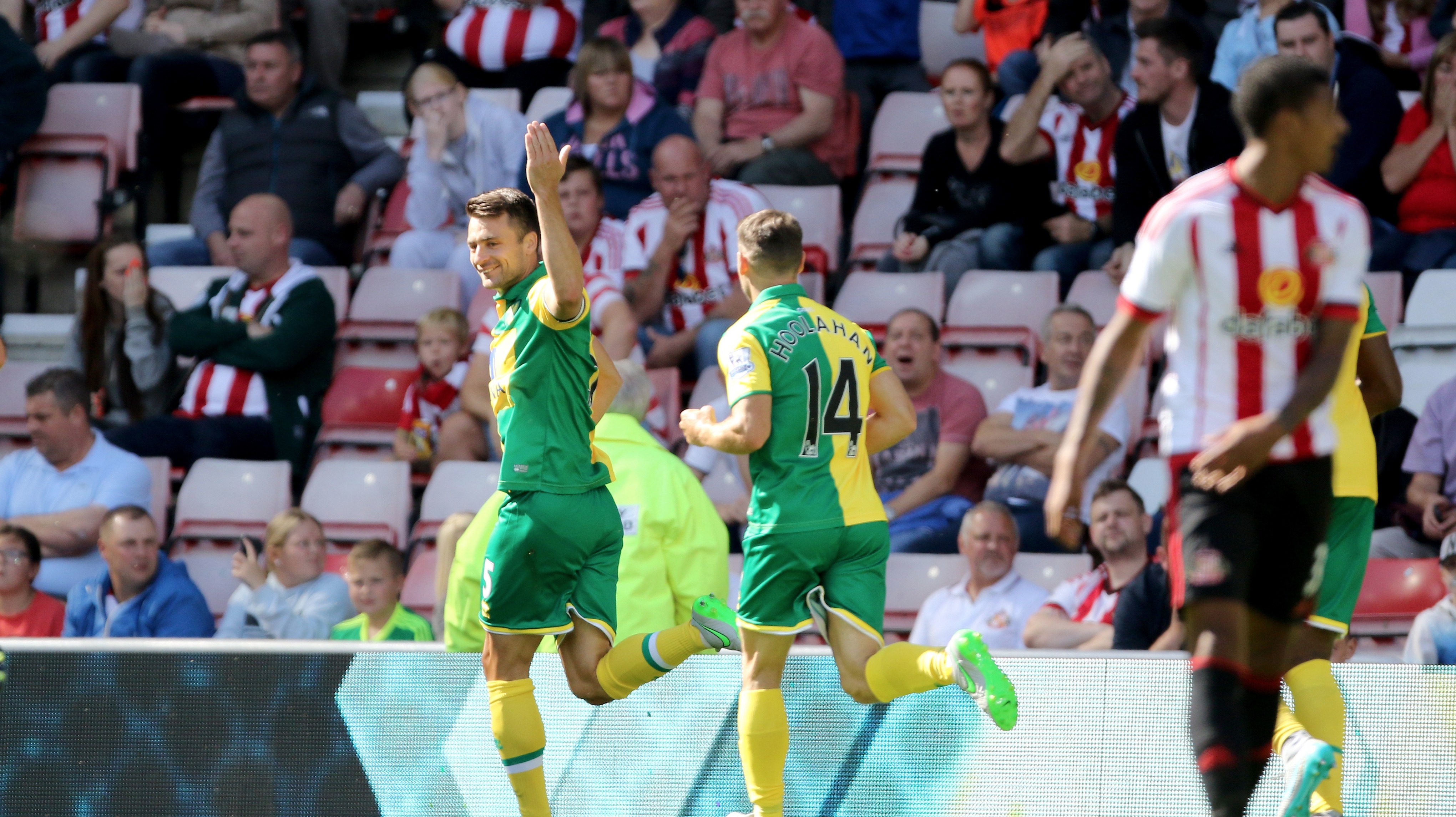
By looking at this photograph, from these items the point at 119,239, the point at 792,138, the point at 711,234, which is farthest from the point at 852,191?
the point at 119,239

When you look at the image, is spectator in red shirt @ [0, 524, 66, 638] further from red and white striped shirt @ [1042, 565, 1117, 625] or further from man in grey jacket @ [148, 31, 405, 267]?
red and white striped shirt @ [1042, 565, 1117, 625]

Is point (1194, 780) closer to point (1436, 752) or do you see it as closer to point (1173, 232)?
point (1436, 752)

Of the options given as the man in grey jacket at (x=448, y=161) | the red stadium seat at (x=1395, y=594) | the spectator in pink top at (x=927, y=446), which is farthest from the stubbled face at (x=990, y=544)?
the man in grey jacket at (x=448, y=161)

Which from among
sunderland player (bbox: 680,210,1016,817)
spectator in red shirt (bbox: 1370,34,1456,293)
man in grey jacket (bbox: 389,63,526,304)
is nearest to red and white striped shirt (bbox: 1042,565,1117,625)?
sunderland player (bbox: 680,210,1016,817)

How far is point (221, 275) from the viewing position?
27.4 ft

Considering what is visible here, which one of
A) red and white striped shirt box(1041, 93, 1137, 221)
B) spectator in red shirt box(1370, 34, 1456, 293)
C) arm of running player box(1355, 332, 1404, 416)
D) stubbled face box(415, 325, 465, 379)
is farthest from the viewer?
red and white striped shirt box(1041, 93, 1137, 221)

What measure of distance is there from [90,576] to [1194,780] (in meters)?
4.89

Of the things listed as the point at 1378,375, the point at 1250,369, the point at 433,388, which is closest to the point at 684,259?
the point at 433,388

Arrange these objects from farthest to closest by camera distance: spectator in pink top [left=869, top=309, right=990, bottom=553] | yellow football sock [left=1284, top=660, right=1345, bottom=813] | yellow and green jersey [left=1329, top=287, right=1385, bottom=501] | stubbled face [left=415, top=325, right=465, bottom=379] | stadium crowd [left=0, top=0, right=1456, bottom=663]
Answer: stubbled face [left=415, top=325, right=465, bottom=379] < spectator in pink top [left=869, top=309, right=990, bottom=553] < stadium crowd [left=0, top=0, right=1456, bottom=663] < yellow football sock [left=1284, top=660, right=1345, bottom=813] < yellow and green jersey [left=1329, top=287, right=1385, bottom=501]

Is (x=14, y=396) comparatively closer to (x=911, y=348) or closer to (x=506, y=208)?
(x=911, y=348)

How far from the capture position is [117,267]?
7.96m

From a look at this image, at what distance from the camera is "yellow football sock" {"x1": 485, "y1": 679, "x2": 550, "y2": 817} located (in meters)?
4.35

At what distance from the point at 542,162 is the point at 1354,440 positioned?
2159 mm

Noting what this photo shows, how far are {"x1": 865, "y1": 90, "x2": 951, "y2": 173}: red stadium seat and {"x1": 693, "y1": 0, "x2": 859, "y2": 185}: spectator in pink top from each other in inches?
11.7
